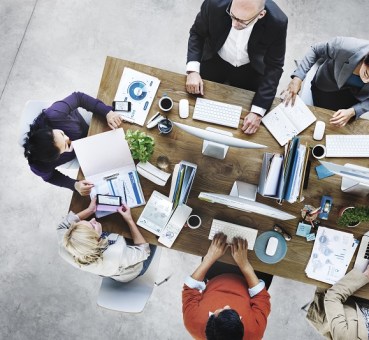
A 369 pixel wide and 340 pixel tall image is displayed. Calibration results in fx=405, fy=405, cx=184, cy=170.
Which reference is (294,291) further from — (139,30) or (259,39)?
(139,30)

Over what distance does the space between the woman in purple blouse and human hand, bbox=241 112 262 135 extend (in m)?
0.73

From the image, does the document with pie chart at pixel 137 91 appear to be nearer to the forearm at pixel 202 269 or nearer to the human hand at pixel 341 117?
the forearm at pixel 202 269

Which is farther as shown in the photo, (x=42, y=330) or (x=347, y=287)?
(x=42, y=330)

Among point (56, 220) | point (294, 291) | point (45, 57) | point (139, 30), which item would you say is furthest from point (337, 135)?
point (45, 57)

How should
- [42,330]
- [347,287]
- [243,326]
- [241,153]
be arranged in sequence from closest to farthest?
[243,326]
[347,287]
[241,153]
[42,330]

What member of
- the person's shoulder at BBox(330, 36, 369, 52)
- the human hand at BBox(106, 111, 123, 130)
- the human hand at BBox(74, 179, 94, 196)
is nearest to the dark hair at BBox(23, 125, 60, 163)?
the human hand at BBox(74, 179, 94, 196)

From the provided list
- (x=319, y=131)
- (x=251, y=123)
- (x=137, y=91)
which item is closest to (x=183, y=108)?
(x=137, y=91)

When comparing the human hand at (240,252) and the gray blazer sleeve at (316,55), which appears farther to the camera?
the gray blazer sleeve at (316,55)

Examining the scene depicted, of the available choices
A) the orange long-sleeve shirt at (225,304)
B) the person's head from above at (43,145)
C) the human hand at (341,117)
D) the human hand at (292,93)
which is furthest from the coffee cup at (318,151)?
the person's head from above at (43,145)

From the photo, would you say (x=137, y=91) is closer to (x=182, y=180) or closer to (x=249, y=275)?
(x=182, y=180)

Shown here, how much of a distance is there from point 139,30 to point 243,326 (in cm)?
253

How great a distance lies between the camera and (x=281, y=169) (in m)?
2.10

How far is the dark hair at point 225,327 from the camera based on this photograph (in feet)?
6.37

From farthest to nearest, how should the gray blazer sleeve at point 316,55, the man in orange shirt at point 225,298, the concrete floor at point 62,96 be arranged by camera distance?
the concrete floor at point 62,96, the gray blazer sleeve at point 316,55, the man in orange shirt at point 225,298
